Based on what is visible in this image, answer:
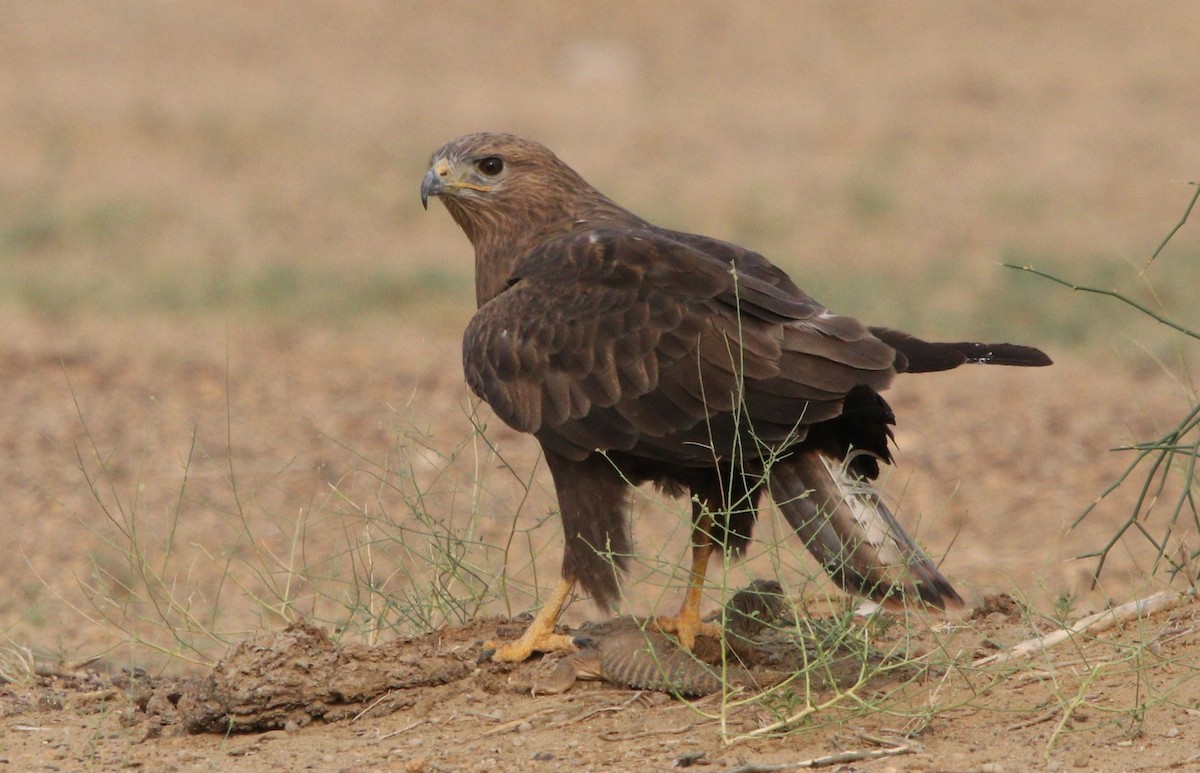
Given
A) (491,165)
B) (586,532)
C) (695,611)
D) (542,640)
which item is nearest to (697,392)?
(586,532)

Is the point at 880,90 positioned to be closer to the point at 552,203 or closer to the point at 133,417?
the point at 133,417

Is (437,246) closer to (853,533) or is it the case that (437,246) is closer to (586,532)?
(586,532)

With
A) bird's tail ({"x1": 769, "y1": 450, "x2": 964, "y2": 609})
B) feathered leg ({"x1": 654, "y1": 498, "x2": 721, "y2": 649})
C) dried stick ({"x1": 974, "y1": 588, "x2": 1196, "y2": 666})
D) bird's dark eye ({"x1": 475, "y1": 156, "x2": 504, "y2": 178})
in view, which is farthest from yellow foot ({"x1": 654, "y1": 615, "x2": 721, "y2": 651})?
bird's dark eye ({"x1": 475, "y1": 156, "x2": 504, "y2": 178})

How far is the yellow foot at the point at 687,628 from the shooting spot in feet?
15.2

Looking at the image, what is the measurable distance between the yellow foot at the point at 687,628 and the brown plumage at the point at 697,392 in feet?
0.04

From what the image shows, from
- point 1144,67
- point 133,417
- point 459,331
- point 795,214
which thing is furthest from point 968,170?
point 133,417

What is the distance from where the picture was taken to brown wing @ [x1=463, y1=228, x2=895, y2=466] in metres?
4.26

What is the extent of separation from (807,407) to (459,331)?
755 centimetres

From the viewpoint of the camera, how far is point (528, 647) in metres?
4.63

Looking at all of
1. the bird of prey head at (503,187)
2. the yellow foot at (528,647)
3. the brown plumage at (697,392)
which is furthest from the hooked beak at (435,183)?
the yellow foot at (528,647)

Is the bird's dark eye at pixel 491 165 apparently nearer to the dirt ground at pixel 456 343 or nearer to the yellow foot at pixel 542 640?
the dirt ground at pixel 456 343

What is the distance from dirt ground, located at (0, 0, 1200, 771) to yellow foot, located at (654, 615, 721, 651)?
0.62ft

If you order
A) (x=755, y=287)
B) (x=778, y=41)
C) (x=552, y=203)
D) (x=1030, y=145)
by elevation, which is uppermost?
(x=778, y=41)

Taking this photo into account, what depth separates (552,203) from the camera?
536 cm
